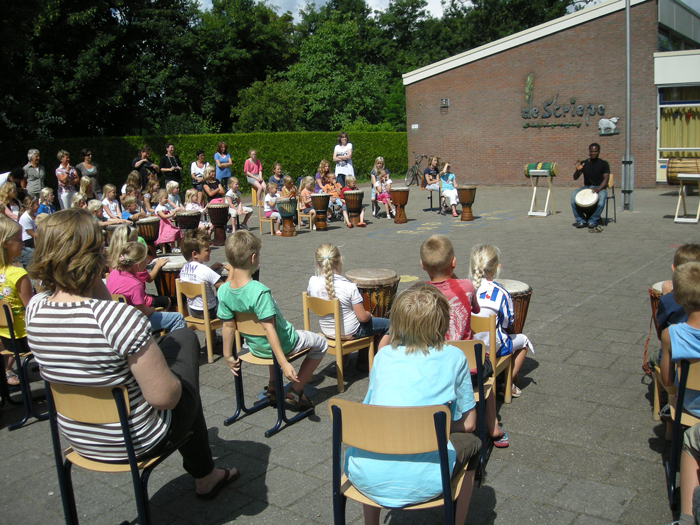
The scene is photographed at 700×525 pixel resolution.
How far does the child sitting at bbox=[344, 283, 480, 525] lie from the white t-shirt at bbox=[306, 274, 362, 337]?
1895 millimetres

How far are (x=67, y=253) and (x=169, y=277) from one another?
3.68 m

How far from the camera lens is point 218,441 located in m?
4.06

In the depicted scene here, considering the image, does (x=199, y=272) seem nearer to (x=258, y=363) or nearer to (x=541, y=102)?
(x=258, y=363)

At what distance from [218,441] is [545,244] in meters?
8.02

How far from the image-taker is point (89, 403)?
2.69 m

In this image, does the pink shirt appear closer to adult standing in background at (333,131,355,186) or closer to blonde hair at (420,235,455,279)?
blonde hair at (420,235,455,279)

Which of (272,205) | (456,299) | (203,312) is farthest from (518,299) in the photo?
(272,205)

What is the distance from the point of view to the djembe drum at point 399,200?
552 inches

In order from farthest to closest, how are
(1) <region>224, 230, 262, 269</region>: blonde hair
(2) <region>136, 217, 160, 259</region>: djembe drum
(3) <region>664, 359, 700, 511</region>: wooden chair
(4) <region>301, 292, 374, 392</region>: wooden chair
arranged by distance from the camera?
1. (2) <region>136, 217, 160, 259</region>: djembe drum
2. (4) <region>301, 292, 374, 392</region>: wooden chair
3. (1) <region>224, 230, 262, 269</region>: blonde hair
4. (3) <region>664, 359, 700, 511</region>: wooden chair

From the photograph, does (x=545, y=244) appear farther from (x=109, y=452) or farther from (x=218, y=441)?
(x=109, y=452)

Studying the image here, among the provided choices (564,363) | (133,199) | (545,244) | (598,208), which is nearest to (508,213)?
(598,208)

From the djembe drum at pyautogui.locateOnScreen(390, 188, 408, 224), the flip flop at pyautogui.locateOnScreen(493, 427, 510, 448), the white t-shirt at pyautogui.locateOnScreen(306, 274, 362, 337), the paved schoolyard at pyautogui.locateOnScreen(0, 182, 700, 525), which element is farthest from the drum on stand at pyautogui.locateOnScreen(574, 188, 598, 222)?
the flip flop at pyautogui.locateOnScreen(493, 427, 510, 448)

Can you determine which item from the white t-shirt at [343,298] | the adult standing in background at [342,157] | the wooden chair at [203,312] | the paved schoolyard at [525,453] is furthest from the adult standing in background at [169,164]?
the white t-shirt at [343,298]

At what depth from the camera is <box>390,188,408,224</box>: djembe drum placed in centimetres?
1402
